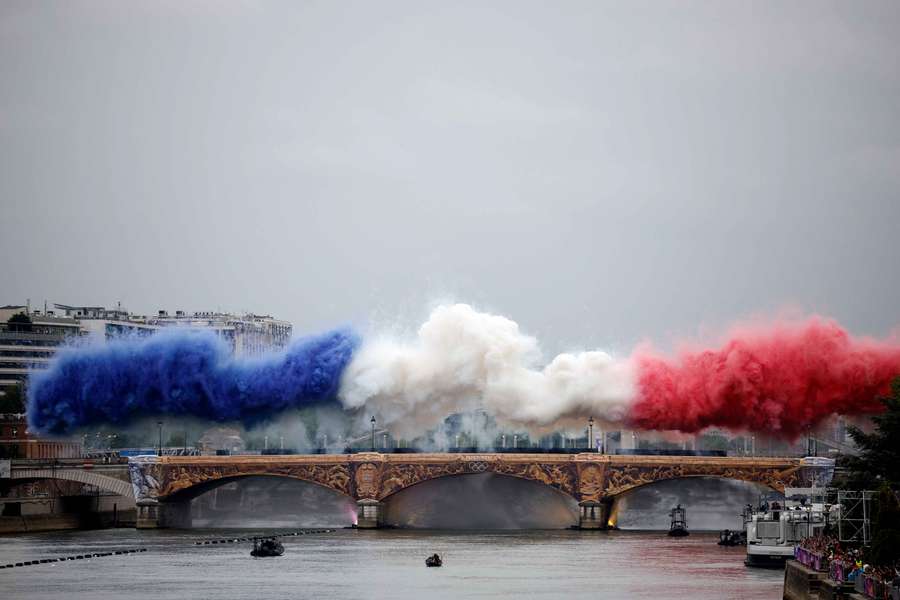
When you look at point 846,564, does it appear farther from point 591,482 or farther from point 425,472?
point 425,472

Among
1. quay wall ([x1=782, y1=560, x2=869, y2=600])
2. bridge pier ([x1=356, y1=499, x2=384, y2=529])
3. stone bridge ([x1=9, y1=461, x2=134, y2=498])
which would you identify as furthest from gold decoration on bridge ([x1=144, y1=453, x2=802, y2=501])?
quay wall ([x1=782, y1=560, x2=869, y2=600])

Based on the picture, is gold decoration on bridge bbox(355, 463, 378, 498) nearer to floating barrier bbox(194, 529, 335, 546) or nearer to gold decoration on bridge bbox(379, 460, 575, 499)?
gold decoration on bridge bbox(379, 460, 575, 499)

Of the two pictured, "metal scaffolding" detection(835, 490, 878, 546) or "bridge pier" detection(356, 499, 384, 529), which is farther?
"bridge pier" detection(356, 499, 384, 529)

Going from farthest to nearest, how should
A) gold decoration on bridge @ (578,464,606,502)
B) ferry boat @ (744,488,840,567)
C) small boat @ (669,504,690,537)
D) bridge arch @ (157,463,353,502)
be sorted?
bridge arch @ (157,463,353,502), small boat @ (669,504,690,537), gold decoration on bridge @ (578,464,606,502), ferry boat @ (744,488,840,567)

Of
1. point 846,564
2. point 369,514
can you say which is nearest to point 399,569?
point 369,514

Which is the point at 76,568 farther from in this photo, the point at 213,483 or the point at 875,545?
the point at 875,545

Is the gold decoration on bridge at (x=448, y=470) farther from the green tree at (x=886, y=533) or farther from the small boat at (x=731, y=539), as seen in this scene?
the green tree at (x=886, y=533)
